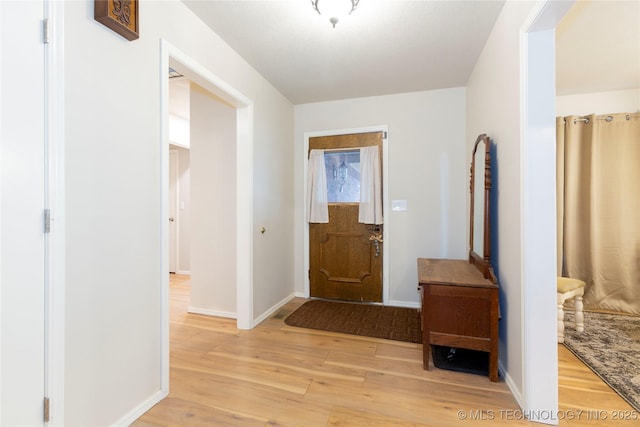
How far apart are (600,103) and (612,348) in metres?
2.68

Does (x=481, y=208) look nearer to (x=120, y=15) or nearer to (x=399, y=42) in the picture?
(x=399, y=42)

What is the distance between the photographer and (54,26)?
3.88 feet

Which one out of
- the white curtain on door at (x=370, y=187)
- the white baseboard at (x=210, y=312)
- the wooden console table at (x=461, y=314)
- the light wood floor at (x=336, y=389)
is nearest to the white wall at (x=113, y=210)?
the light wood floor at (x=336, y=389)

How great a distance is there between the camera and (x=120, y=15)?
1359 millimetres

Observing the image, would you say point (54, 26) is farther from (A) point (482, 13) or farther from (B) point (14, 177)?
(A) point (482, 13)

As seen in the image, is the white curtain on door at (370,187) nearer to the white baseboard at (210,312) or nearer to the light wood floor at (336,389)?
the light wood floor at (336,389)

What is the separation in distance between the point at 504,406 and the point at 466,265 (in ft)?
3.53

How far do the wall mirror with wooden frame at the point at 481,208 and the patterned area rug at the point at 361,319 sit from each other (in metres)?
0.88

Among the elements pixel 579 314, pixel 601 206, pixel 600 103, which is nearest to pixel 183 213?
pixel 579 314

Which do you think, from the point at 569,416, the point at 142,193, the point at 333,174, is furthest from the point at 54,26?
the point at 569,416

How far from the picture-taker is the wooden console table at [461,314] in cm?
184

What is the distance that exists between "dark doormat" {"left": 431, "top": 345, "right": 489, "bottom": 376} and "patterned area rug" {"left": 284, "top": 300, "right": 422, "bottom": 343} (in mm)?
257

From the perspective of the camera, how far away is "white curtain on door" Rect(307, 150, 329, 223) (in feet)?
11.7

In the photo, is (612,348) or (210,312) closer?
(612,348)
